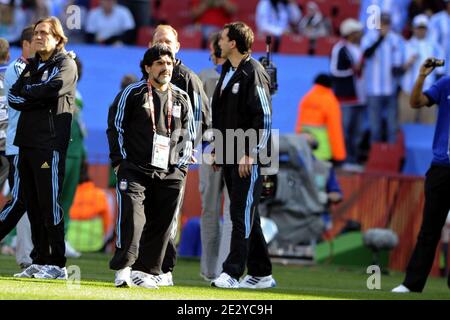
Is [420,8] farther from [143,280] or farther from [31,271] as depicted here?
[143,280]

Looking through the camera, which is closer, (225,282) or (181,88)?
(225,282)

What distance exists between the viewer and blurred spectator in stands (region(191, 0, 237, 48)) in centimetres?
2330

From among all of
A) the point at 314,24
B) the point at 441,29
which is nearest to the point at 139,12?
the point at 314,24

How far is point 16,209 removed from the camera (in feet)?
39.9

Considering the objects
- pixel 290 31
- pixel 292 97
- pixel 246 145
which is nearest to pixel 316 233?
pixel 246 145

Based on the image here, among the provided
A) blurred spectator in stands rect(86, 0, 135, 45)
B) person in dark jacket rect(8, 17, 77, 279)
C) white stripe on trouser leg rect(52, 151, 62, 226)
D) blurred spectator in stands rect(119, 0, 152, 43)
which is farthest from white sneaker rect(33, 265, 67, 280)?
blurred spectator in stands rect(119, 0, 152, 43)

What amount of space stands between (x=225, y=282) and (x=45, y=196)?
1736 mm

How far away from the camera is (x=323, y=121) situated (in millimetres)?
18844

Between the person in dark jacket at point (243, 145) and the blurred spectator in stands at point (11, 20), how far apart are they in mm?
11719

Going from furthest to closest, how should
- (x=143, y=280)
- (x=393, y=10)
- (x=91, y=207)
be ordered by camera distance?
1. (x=393, y=10)
2. (x=91, y=207)
3. (x=143, y=280)

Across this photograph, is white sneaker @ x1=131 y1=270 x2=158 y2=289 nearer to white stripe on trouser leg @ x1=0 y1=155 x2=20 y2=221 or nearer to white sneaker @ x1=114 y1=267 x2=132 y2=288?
white sneaker @ x1=114 y1=267 x2=132 y2=288

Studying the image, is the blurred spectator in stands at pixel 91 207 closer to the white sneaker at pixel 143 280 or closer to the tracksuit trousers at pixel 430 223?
the tracksuit trousers at pixel 430 223

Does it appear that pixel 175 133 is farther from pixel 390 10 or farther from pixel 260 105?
pixel 390 10

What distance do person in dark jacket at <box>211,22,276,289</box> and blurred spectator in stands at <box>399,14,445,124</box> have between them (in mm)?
10572
